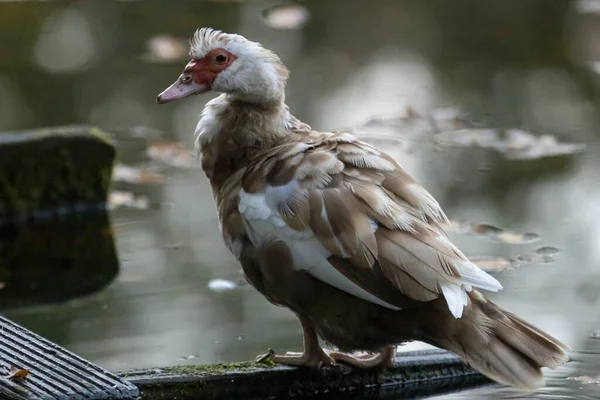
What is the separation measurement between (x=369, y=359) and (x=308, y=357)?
258mm

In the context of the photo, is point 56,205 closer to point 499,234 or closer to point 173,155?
point 173,155

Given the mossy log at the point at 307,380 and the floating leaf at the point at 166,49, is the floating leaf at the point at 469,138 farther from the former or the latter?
the mossy log at the point at 307,380

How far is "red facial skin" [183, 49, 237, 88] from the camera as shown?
4.68 metres

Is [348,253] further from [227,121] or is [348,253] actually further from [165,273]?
[165,273]

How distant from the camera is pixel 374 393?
4.57 metres

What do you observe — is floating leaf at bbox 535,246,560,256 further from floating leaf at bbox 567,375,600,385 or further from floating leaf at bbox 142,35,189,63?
floating leaf at bbox 142,35,189,63

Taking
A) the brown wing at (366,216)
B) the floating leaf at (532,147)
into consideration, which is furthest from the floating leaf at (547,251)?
the brown wing at (366,216)

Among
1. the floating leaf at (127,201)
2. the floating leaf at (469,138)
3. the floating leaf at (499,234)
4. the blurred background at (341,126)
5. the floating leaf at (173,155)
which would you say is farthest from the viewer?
the floating leaf at (469,138)

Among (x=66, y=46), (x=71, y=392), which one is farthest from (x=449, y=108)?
(x=71, y=392)

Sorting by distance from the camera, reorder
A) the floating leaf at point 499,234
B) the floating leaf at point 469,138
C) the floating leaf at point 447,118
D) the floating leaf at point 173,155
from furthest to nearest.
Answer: the floating leaf at point 447,118 < the floating leaf at point 469,138 < the floating leaf at point 173,155 < the floating leaf at point 499,234

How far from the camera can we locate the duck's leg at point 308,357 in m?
4.50

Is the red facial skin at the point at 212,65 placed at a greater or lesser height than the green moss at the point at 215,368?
greater

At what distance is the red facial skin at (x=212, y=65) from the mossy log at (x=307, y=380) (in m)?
1.15

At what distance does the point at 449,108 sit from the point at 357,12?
7.86 feet
